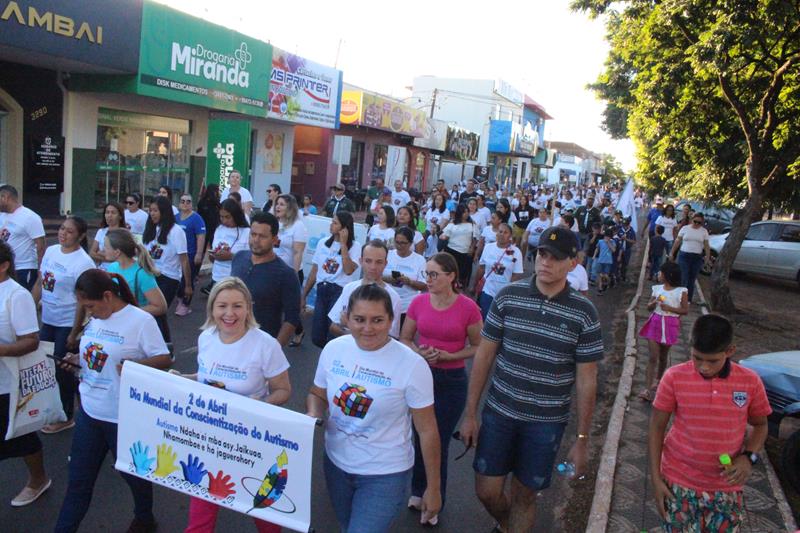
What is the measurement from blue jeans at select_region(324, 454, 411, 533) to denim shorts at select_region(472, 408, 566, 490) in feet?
2.38

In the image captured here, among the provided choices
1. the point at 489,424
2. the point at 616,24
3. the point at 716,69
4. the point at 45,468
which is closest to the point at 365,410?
the point at 489,424

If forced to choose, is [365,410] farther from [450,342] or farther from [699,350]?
[699,350]

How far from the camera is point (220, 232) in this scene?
22.6 ft

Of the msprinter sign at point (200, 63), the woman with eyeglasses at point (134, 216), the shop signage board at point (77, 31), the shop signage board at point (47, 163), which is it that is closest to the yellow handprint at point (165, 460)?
the woman with eyeglasses at point (134, 216)

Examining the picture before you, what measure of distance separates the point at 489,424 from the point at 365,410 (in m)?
0.96

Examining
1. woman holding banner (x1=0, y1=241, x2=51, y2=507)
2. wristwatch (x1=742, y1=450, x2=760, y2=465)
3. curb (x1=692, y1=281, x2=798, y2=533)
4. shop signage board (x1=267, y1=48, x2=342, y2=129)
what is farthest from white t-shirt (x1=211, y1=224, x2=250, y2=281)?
shop signage board (x1=267, y1=48, x2=342, y2=129)

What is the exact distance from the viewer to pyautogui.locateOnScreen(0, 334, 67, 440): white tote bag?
3.68 meters

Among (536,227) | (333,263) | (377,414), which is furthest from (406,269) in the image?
(536,227)

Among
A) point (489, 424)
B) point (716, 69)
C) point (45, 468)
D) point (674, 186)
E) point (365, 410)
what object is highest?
point (716, 69)

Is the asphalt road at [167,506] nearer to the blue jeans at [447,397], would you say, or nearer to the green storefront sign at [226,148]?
the blue jeans at [447,397]

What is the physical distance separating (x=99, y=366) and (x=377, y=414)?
5.25ft

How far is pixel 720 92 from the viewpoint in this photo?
12148mm

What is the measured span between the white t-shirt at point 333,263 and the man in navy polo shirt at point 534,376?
9.43 ft

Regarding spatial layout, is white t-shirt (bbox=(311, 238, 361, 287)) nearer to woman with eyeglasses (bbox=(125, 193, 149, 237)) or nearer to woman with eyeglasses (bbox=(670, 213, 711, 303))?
woman with eyeglasses (bbox=(125, 193, 149, 237))
